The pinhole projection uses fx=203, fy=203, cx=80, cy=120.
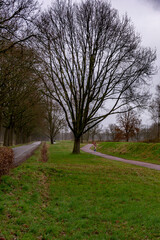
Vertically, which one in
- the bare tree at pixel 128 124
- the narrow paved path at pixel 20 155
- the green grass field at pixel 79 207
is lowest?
the green grass field at pixel 79 207

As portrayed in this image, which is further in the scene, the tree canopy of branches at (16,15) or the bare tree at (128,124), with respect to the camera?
the bare tree at (128,124)

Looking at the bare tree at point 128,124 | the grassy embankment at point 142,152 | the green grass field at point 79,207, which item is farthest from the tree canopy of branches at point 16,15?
the bare tree at point 128,124

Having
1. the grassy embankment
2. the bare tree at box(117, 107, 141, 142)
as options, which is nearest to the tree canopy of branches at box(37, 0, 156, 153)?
the grassy embankment

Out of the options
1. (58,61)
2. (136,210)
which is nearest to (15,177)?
(136,210)

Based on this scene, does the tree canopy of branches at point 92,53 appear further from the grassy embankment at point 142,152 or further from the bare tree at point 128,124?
the bare tree at point 128,124

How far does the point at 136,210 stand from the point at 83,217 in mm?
1743

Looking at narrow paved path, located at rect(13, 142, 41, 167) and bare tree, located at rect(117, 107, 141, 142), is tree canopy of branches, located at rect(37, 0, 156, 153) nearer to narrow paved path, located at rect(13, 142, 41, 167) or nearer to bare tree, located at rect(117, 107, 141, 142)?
narrow paved path, located at rect(13, 142, 41, 167)

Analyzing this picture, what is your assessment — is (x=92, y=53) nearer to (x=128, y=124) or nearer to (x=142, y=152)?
(x=142, y=152)

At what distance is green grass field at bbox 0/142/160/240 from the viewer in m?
5.10

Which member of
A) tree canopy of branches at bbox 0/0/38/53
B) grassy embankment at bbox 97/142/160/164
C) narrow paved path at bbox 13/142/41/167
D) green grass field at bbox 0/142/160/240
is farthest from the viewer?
grassy embankment at bbox 97/142/160/164

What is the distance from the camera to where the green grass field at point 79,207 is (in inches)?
201

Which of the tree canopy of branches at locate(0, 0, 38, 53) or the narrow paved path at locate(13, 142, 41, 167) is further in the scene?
the narrow paved path at locate(13, 142, 41, 167)

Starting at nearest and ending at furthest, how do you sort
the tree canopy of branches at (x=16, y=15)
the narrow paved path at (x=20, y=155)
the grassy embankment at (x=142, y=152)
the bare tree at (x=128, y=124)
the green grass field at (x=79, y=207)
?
the green grass field at (x=79, y=207), the tree canopy of branches at (x=16, y=15), the narrow paved path at (x=20, y=155), the grassy embankment at (x=142, y=152), the bare tree at (x=128, y=124)

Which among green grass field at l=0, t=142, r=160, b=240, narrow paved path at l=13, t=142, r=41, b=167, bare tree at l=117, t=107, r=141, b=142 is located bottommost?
green grass field at l=0, t=142, r=160, b=240
